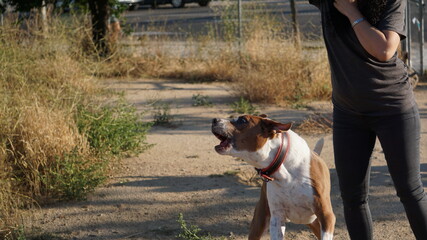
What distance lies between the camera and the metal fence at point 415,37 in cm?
1070

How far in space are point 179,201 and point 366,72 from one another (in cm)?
275

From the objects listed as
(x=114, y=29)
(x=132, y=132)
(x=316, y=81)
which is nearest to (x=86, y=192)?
(x=132, y=132)

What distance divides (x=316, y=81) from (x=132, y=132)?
3.56m

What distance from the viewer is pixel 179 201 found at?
18.7 feet

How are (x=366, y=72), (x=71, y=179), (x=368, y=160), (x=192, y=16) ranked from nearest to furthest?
(x=366, y=72) < (x=368, y=160) < (x=71, y=179) < (x=192, y=16)

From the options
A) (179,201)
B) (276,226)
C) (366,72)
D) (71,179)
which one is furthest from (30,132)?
(366,72)

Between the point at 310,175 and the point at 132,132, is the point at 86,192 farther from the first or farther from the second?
the point at 310,175

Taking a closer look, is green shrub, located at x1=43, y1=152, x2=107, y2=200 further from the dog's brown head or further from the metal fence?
the metal fence

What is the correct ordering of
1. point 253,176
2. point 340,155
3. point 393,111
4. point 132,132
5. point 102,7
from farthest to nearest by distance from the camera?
point 102,7 < point 132,132 < point 253,176 < point 340,155 < point 393,111

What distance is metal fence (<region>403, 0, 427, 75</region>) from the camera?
10695 mm

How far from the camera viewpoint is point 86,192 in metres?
5.79

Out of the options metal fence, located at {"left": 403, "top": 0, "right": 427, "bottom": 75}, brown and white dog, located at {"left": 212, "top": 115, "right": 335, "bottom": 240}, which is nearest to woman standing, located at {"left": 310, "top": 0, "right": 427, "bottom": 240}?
brown and white dog, located at {"left": 212, "top": 115, "right": 335, "bottom": 240}

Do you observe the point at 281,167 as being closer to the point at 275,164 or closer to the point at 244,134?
the point at 275,164

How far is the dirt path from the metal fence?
341cm
